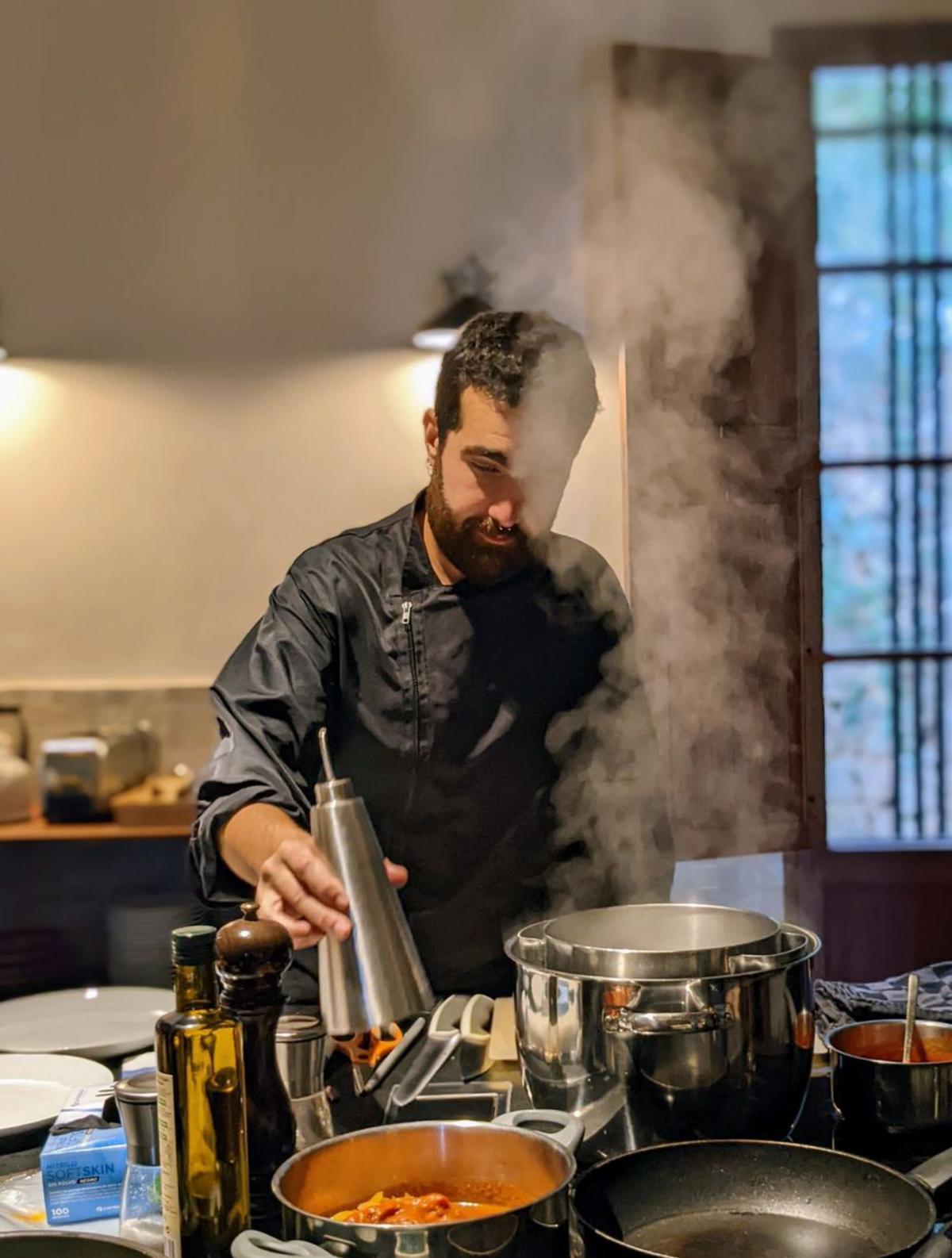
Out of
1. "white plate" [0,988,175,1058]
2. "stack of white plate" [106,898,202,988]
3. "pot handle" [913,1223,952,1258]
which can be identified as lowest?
"stack of white plate" [106,898,202,988]

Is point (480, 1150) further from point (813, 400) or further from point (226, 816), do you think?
point (813, 400)

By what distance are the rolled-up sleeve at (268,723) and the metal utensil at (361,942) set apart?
1.47 ft

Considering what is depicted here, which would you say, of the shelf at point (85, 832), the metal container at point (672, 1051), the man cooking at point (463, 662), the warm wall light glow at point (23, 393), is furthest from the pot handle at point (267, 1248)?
the warm wall light glow at point (23, 393)

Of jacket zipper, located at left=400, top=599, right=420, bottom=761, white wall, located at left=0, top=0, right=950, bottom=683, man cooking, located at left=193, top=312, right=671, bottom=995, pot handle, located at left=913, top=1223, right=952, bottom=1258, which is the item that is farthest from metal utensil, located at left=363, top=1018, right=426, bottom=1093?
white wall, located at left=0, top=0, right=950, bottom=683

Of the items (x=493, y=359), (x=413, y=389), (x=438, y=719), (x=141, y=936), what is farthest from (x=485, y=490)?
(x=141, y=936)

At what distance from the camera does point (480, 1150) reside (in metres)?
0.99

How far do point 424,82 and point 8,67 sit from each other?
1.09 m

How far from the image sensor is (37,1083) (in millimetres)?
1445

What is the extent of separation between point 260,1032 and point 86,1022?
1003 mm

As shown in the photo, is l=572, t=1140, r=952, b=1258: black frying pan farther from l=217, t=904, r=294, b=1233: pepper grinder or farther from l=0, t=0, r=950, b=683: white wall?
l=0, t=0, r=950, b=683: white wall

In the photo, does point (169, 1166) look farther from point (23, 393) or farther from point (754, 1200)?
point (23, 393)

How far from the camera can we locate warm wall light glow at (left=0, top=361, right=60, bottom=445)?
11.8ft

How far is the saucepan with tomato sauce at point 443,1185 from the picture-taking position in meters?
0.82

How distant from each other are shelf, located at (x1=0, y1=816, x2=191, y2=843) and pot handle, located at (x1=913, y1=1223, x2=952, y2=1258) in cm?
258
